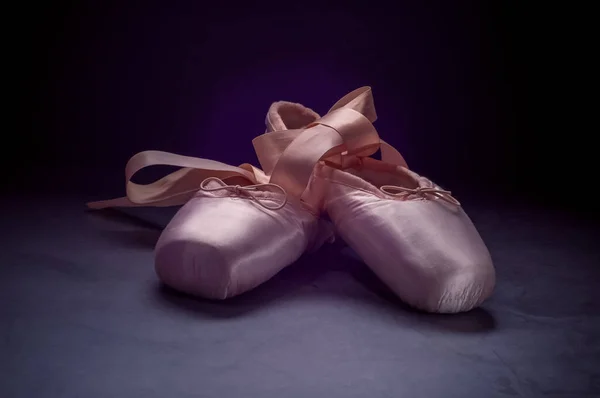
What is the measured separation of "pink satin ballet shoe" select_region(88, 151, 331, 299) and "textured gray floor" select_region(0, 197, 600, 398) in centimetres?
2

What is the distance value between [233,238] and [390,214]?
0.19m

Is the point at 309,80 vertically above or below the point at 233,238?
above

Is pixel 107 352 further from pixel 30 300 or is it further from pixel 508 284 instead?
pixel 508 284

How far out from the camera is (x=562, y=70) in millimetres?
1456

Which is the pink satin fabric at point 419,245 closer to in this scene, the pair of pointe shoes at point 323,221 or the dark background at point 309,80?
the pair of pointe shoes at point 323,221

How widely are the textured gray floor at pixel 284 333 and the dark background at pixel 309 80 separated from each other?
0.49 m

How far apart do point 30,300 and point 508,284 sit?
1.87 feet

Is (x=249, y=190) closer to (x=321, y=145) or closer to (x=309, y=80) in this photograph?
(x=321, y=145)

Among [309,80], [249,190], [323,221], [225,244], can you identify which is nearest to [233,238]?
[225,244]

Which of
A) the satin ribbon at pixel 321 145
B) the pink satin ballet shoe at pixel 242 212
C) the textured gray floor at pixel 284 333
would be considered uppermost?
the satin ribbon at pixel 321 145

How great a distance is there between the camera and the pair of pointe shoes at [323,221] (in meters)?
0.78

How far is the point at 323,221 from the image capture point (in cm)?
99

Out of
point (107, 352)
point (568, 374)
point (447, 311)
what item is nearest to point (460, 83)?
point (447, 311)

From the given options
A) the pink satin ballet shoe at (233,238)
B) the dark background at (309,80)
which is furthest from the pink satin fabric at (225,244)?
the dark background at (309,80)
